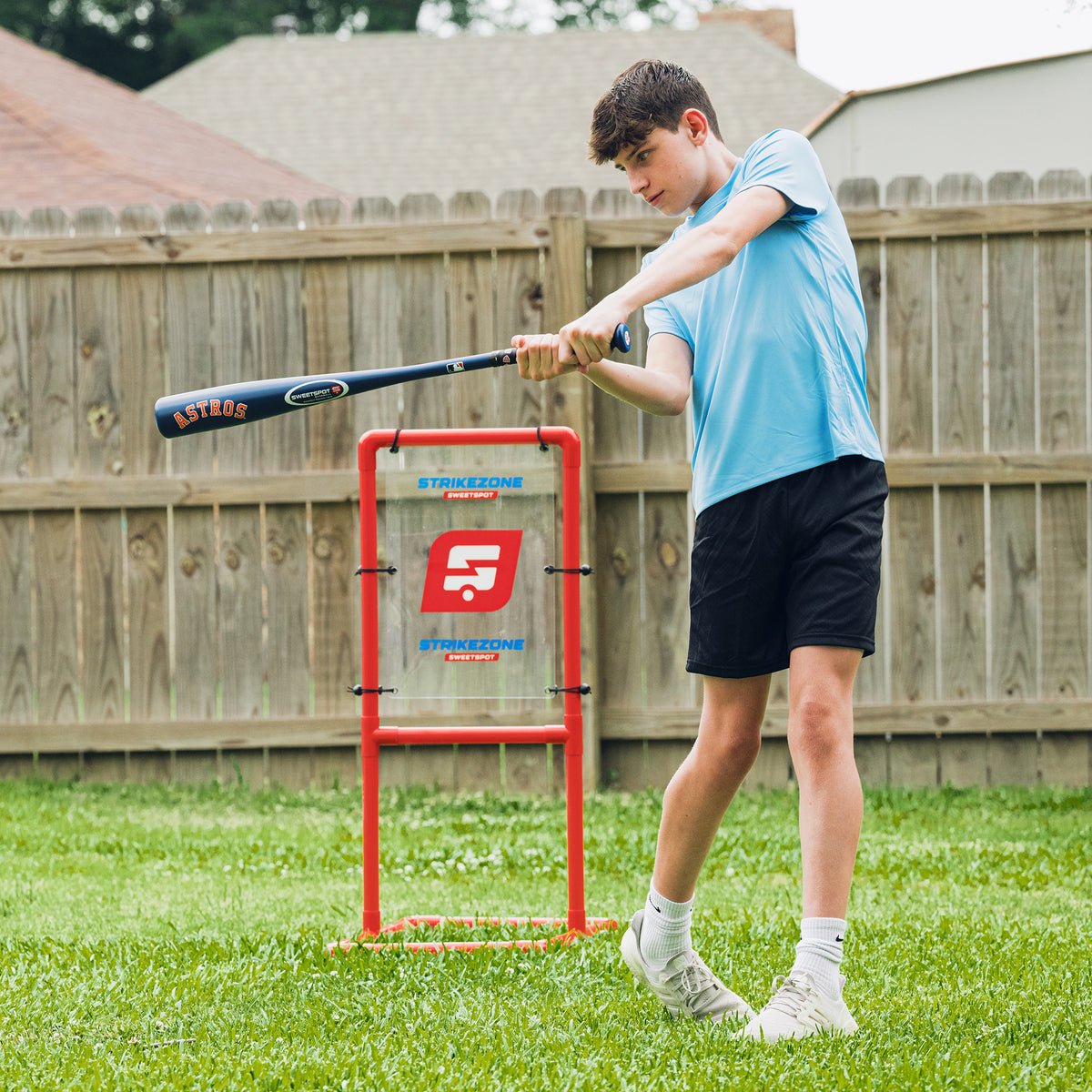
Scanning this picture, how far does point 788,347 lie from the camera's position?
8.51 ft

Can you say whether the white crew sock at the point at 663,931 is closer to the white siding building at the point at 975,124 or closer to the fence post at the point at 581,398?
the fence post at the point at 581,398

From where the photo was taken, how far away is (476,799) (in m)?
5.16

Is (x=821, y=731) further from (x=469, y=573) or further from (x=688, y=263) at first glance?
(x=469, y=573)

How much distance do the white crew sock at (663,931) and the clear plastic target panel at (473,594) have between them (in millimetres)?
868

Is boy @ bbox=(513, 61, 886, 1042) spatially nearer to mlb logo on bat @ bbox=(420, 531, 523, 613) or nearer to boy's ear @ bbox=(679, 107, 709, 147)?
boy's ear @ bbox=(679, 107, 709, 147)

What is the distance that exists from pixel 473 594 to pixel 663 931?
1.12 metres

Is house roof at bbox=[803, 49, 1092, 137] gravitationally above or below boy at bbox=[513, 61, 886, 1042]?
above

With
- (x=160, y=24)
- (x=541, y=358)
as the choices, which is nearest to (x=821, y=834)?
(x=541, y=358)

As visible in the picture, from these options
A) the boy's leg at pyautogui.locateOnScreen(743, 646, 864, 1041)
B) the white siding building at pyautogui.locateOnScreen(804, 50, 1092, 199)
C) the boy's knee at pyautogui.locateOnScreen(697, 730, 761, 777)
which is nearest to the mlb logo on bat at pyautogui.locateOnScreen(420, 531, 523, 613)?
the boy's knee at pyautogui.locateOnScreen(697, 730, 761, 777)

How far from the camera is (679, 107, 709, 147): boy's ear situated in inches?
106

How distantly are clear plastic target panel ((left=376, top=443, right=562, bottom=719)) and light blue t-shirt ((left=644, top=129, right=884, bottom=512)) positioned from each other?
0.85 m

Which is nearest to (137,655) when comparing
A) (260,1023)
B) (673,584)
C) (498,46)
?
(673,584)

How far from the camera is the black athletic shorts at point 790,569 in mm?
2510

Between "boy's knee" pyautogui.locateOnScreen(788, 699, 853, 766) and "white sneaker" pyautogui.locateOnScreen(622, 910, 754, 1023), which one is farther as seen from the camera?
"white sneaker" pyautogui.locateOnScreen(622, 910, 754, 1023)
